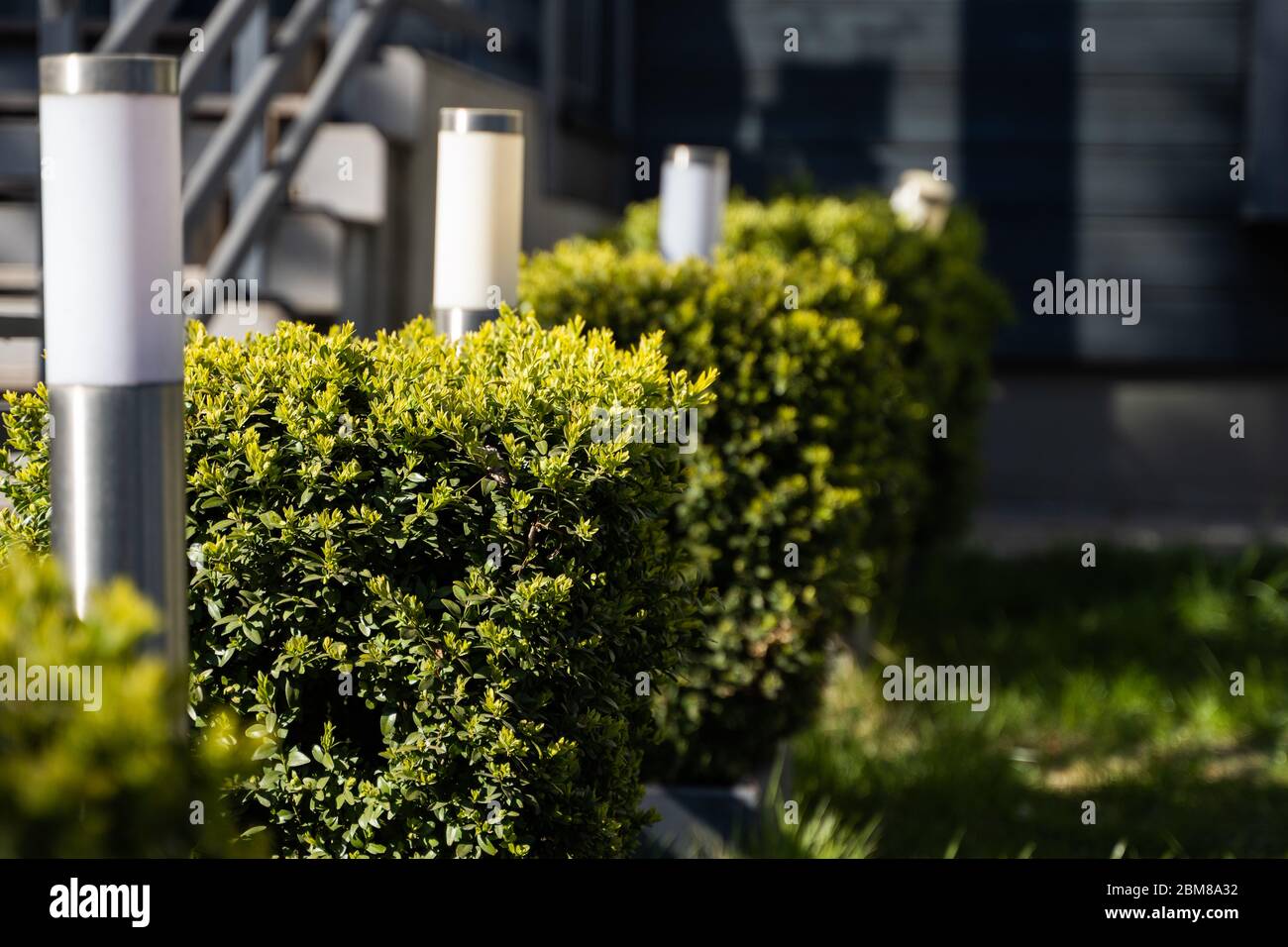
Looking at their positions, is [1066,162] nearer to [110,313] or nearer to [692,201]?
[692,201]

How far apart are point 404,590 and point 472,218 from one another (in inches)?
45.2

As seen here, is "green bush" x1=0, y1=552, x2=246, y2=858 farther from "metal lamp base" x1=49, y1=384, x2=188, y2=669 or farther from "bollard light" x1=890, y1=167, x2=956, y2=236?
"bollard light" x1=890, y1=167, x2=956, y2=236

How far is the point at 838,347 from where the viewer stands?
3.81 meters

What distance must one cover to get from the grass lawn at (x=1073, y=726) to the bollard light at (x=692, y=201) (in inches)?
60.0

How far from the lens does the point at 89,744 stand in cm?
126

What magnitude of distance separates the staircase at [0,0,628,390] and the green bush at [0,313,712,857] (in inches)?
63.2

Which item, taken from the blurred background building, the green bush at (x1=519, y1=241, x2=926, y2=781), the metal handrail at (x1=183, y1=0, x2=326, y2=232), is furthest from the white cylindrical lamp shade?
the blurred background building

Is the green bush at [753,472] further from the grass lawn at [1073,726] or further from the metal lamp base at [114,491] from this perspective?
the metal lamp base at [114,491]

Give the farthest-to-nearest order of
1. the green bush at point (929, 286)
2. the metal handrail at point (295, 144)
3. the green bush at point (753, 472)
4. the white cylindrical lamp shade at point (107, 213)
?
1. the green bush at point (929, 286)
2. the metal handrail at point (295, 144)
3. the green bush at point (753, 472)
4. the white cylindrical lamp shade at point (107, 213)

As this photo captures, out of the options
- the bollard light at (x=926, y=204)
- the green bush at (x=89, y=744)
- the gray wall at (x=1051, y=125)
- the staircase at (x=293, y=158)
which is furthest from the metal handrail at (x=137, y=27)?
the gray wall at (x=1051, y=125)

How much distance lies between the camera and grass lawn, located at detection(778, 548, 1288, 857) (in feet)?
14.5

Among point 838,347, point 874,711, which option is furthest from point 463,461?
point 874,711

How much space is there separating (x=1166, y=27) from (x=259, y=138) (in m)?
6.16

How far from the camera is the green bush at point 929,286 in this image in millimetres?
5648
